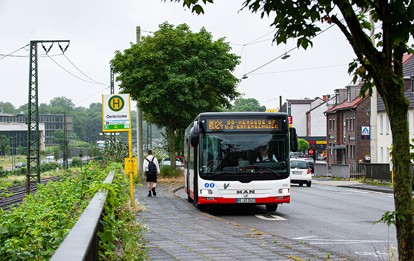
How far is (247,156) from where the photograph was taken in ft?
61.0

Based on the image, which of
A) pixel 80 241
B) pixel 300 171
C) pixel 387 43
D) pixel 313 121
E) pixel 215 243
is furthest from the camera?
pixel 313 121

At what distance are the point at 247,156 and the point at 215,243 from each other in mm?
7787

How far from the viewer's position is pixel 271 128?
1878 cm

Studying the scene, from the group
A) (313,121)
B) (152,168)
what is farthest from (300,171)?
(313,121)

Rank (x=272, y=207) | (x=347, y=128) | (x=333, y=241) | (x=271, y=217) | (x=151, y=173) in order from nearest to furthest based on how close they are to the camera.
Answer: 1. (x=333, y=241)
2. (x=271, y=217)
3. (x=272, y=207)
4. (x=151, y=173)
5. (x=347, y=128)

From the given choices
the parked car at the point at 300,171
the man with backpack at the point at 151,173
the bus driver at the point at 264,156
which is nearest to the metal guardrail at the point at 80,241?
the bus driver at the point at 264,156

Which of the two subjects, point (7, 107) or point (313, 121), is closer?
point (313, 121)

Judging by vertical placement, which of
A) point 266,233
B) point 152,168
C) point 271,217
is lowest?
point 271,217

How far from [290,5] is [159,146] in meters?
57.5

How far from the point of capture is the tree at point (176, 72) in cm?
3972

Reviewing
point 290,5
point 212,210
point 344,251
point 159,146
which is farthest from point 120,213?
point 159,146

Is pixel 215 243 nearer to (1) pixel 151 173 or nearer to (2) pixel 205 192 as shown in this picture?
(2) pixel 205 192

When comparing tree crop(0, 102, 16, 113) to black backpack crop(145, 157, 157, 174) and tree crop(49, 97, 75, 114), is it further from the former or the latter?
black backpack crop(145, 157, 157, 174)

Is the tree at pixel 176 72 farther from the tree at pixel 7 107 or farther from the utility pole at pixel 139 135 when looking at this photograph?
the tree at pixel 7 107
